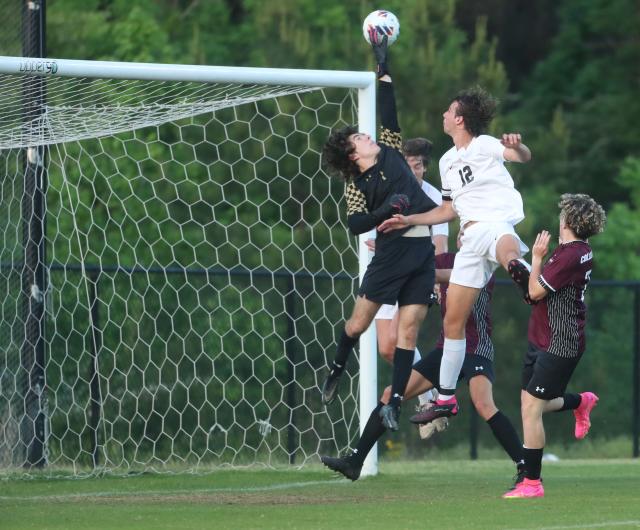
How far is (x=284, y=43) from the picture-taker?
20.8 m

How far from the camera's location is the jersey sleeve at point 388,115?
878 centimetres

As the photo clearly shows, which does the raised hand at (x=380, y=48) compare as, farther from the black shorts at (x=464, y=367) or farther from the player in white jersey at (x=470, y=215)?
the black shorts at (x=464, y=367)

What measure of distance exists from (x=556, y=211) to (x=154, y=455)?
33.9 feet

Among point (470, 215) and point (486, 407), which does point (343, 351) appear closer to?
point (486, 407)

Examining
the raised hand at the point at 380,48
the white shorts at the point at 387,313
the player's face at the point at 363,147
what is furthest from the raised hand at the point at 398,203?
the white shorts at the point at 387,313

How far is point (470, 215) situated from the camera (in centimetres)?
878

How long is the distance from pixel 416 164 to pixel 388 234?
1.21m

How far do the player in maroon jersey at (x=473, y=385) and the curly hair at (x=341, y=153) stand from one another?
110 cm

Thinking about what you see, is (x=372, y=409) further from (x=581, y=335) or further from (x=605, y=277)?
(x=605, y=277)

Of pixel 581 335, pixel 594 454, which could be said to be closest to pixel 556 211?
pixel 594 454

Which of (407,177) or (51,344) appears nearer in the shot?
(407,177)

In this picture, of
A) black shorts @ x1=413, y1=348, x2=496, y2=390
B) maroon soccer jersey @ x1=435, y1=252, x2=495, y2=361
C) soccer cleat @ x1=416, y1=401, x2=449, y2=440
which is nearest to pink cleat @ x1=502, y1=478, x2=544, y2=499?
soccer cleat @ x1=416, y1=401, x2=449, y2=440

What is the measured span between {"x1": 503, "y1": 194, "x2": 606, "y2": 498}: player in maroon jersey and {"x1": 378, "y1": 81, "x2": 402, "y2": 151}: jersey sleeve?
126cm

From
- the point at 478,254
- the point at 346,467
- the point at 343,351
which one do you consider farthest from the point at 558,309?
the point at 346,467
